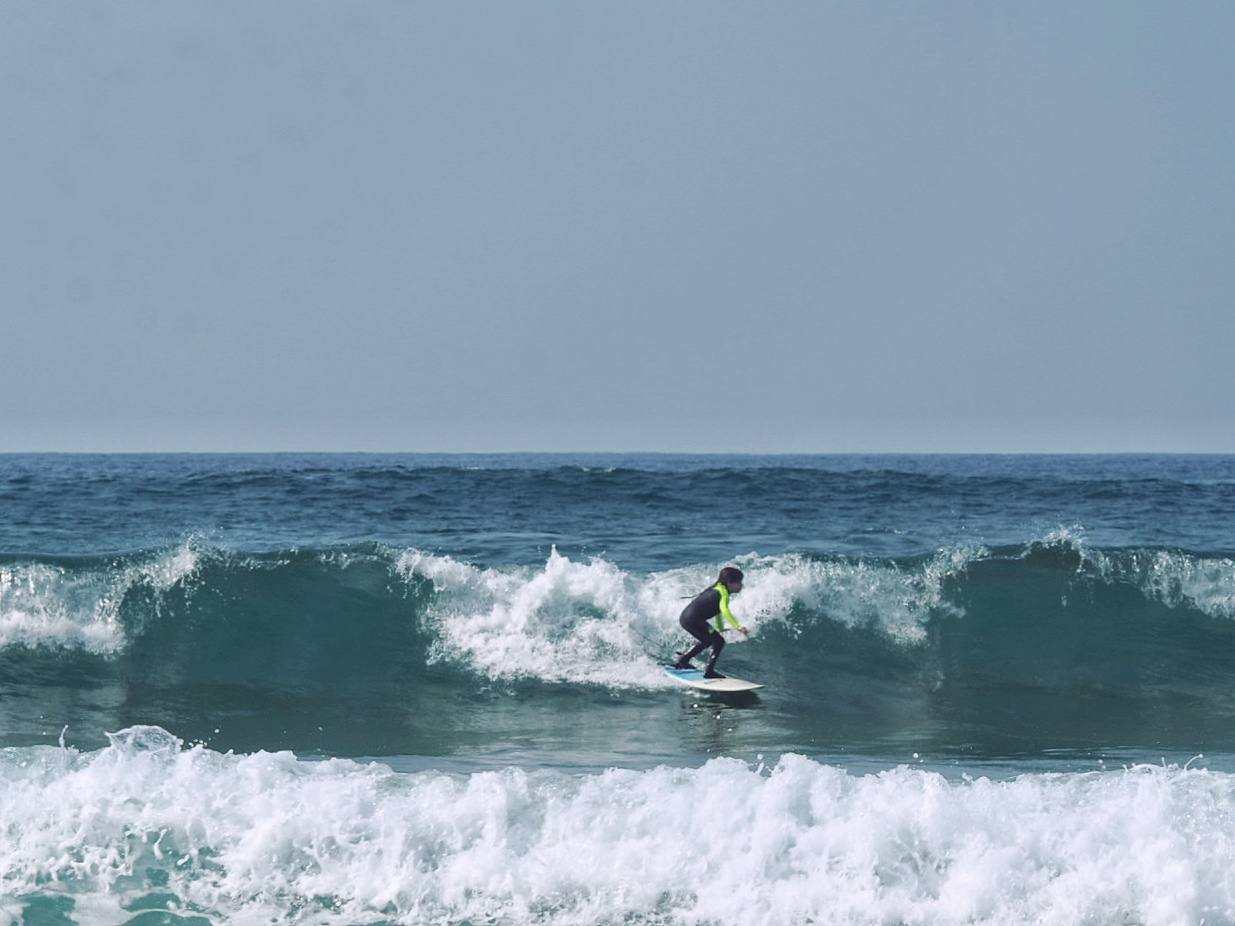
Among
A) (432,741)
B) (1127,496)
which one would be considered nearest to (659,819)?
(432,741)

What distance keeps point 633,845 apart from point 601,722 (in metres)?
5.26

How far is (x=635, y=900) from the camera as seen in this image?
7.98 m

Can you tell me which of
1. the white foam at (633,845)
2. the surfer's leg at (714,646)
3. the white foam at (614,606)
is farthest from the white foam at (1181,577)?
the white foam at (633,845)

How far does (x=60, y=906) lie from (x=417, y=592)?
10111mm

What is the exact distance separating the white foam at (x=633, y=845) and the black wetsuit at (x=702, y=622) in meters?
5.80

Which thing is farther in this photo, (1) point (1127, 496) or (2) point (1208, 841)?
(1) point (1127, 496)

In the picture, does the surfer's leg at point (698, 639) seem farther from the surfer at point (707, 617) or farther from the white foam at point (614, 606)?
the white foam at point (614, 606)

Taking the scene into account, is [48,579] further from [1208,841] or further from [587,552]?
→ [1208,841]

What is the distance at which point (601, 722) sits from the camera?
534 inches

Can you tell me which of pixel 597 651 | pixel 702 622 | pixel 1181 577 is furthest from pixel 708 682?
pixel 1181 577

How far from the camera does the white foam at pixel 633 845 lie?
788 centimetres

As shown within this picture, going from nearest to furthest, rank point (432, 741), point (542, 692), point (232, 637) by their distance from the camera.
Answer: point (432, 741)
point (542, 692)
point (232, 637)

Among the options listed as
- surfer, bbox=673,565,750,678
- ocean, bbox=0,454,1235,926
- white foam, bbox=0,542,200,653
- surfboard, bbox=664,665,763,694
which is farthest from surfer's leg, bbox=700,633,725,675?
white foam, bbox=0,542,200,653

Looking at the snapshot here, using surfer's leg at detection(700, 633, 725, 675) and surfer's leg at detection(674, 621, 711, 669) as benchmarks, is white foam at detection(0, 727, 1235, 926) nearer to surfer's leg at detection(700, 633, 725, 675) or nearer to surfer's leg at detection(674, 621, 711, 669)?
surfer's leg at detection(700, 633, 725, 675)
